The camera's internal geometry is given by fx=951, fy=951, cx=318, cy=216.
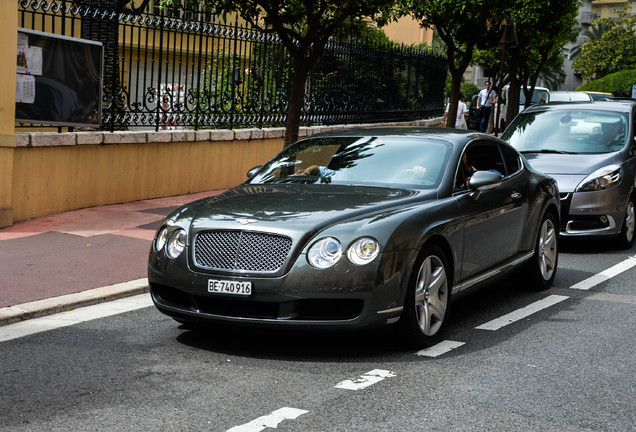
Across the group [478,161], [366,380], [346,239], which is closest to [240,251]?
[346,239]

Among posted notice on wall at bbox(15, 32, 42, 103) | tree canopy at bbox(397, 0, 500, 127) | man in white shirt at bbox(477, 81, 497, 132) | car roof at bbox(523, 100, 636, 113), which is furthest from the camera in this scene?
man in white shirt at bbox(477, 81, 497, 132)

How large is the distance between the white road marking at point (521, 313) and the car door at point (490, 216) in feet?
1.33

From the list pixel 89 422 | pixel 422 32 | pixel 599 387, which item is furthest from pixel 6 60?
pixel 422 32

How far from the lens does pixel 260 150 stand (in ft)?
52.7

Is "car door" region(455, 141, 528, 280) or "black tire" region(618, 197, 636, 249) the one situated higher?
"car door" region(455, 141, 528, 280)

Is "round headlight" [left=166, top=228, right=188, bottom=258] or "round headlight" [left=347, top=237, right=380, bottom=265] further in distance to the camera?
"round headlight" [left=166, top=228, right=188, bottom=258]

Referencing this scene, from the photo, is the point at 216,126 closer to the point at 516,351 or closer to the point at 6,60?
the point at 6,60

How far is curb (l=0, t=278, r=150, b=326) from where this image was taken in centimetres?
693

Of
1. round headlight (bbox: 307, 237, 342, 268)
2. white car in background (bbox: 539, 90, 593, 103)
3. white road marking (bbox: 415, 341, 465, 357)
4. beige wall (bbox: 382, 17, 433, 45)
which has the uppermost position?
beige wall (bbox: 382, 17, 433, 45)

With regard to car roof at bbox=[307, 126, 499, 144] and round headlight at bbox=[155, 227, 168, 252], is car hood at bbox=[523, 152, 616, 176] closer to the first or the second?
car roof at bbox=[307, 126, 499, 144]

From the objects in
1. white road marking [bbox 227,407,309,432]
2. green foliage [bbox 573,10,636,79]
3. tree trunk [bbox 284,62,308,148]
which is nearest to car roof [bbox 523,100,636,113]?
tree trunk [bbox 284,62,308,148]

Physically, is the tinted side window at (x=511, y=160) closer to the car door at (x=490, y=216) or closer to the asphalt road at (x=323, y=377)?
the car door at (x=490, y=216)

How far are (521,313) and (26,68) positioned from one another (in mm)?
6760

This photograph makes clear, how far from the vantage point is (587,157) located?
11.5 metres
